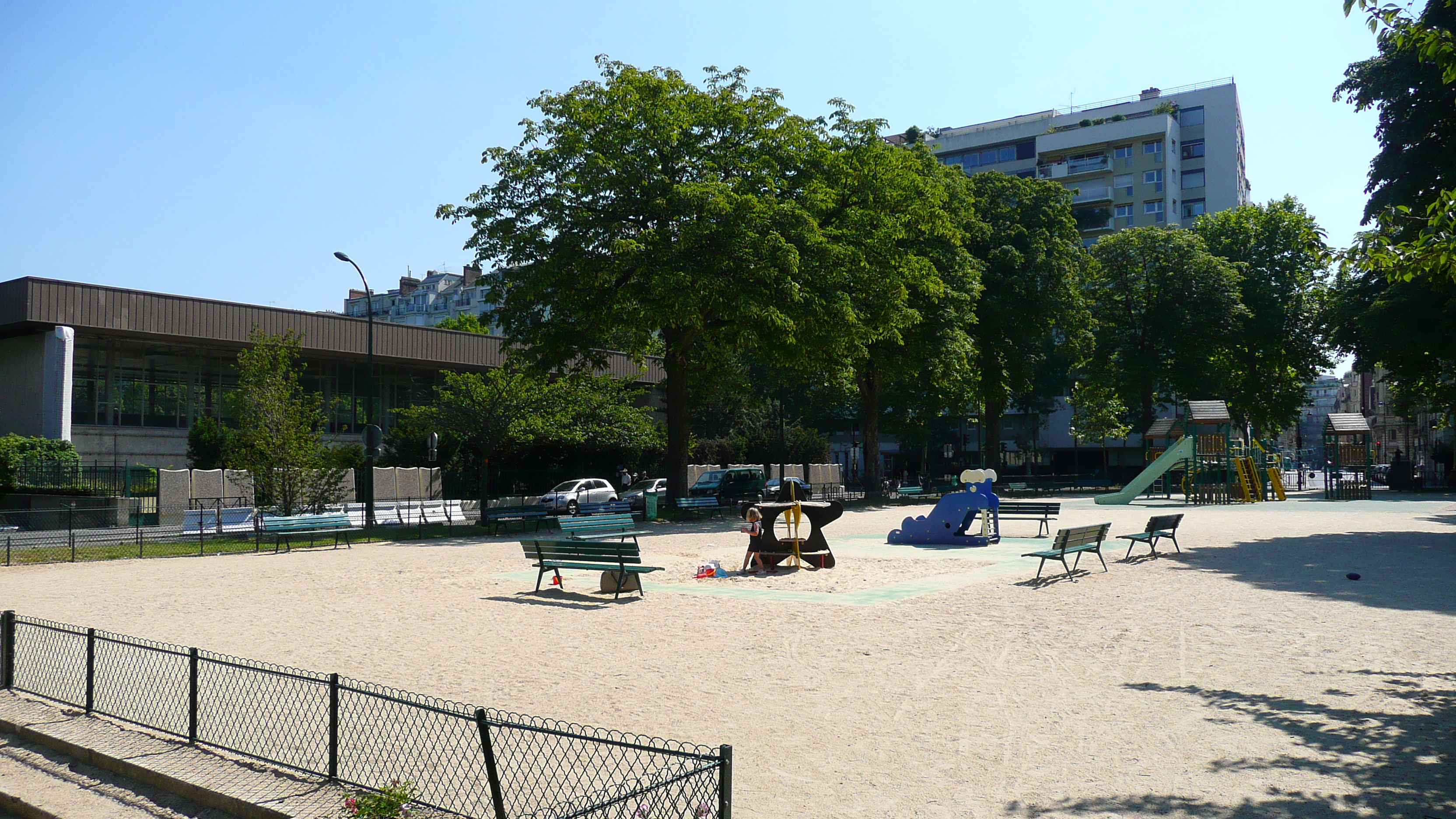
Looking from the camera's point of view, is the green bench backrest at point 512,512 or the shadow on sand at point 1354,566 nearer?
the shadow on sand at point 1354,566

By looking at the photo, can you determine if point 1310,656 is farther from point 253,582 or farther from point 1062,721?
point 253,582

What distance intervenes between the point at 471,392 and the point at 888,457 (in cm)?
5439

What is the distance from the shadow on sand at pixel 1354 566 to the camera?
13195 millimetres

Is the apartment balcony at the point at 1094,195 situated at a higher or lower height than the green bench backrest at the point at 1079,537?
higher

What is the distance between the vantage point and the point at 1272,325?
2093 inches

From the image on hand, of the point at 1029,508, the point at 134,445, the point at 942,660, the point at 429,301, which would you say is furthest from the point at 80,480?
the point at 429,301

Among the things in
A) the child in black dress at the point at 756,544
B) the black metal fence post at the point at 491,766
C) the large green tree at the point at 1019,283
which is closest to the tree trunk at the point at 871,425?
the large green tree at the point at 1019,283

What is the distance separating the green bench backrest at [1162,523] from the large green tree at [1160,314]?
32615 mm

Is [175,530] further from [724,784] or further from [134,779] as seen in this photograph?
[724,784]

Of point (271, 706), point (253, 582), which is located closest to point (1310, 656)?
point (271, 706)

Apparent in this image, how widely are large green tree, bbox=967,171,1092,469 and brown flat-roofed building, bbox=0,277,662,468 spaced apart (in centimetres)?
1590

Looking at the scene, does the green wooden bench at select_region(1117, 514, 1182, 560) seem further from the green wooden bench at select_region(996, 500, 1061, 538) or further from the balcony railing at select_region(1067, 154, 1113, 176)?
the balcony railing at select_region(1067, 154, 1113, 176)

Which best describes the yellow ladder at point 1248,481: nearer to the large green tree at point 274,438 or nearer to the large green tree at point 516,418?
the large green tree at point 516,418

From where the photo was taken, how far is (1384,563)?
17.0 metres
